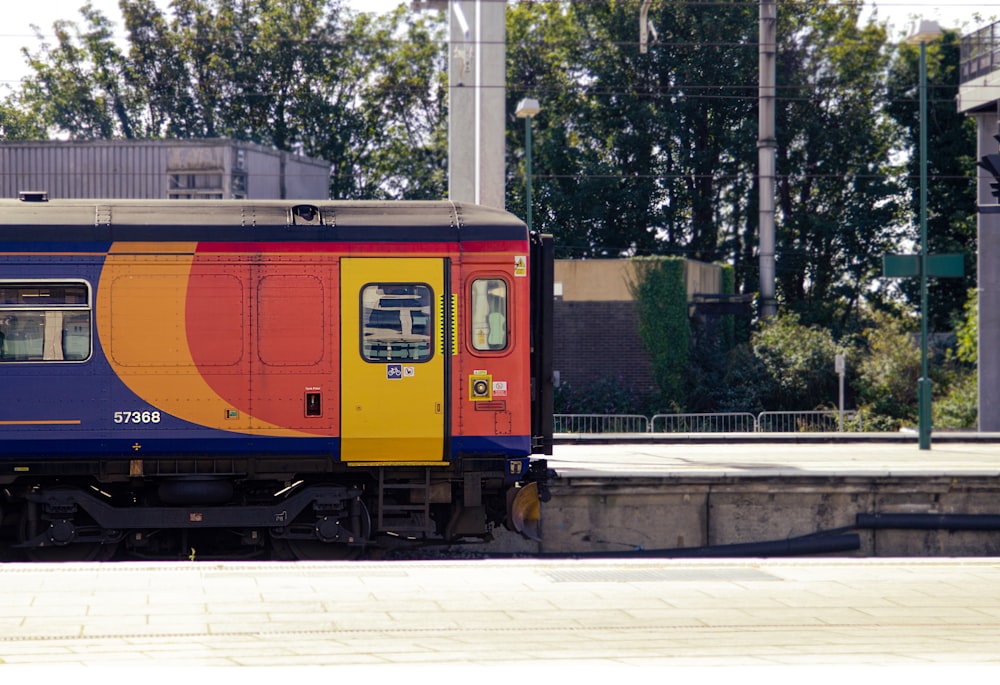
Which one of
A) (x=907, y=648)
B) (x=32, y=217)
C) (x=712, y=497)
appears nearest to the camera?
(x=907, y=648)

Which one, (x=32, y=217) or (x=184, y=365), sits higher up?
(x=32, y=217)

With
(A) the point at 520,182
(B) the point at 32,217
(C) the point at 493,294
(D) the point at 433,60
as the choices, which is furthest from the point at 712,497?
(D) the point at 433,60

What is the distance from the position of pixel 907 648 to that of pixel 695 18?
4226 centimetres

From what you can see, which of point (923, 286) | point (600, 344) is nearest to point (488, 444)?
point (923, 286)

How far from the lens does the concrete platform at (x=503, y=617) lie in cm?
732

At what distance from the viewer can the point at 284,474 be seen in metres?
12.7

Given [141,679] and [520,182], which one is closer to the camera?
[141,679]

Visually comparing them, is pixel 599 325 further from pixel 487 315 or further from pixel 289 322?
pixel 289 322

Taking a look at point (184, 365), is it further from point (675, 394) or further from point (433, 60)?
point (433, 60)

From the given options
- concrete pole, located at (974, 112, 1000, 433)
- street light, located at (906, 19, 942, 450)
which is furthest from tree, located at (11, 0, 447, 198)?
street light, located at (906, 19, 942, 450)

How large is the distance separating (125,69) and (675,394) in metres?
30.1

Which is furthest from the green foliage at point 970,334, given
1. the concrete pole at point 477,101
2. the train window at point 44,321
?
the train window at point 44,321

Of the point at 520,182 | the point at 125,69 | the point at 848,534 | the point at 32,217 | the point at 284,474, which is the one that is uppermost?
the point at 125,69

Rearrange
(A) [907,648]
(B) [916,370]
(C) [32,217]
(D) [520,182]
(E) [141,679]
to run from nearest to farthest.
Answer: (E) [141,679]
(A) [907,648]
(C) [32,217]
(B) [916,370]
(D) [520,182]
